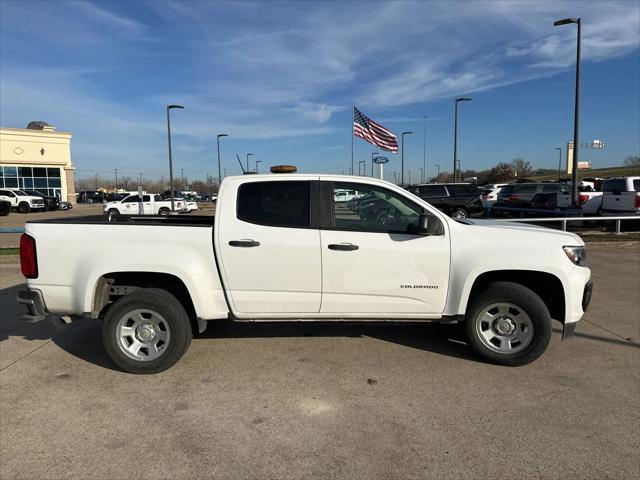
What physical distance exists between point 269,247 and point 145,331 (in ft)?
4.57

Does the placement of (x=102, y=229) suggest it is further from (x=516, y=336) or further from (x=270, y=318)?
(x=516, y=336)

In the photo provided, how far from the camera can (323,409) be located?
12.3 ft

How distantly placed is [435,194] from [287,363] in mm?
17351

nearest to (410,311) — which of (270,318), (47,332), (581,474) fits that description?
(270,318)

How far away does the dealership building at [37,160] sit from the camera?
4909cm

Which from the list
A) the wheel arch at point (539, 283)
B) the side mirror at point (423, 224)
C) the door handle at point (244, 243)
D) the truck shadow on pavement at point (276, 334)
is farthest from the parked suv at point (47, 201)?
the wheel arch at point (539, 283)

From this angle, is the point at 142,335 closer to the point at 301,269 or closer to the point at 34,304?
the point at 34,304

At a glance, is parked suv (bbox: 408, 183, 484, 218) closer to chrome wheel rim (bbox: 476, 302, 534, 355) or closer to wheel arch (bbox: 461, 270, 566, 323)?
Result: wheel arch (bbox: 461, 270, 566, 323)

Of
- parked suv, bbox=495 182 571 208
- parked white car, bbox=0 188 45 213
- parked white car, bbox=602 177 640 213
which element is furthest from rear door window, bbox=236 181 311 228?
parked white car, bbox=0 188 45 213

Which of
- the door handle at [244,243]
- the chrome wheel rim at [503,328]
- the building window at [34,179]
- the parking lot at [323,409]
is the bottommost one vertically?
the parking lot at [323,409]

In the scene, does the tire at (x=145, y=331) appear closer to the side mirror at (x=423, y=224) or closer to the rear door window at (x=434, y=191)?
the side mirror at (x=423, y=224)

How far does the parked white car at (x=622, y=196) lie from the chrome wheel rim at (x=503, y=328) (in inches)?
547

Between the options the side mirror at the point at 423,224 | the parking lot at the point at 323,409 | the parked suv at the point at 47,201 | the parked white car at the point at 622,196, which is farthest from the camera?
the parked suv at the point at 47,201

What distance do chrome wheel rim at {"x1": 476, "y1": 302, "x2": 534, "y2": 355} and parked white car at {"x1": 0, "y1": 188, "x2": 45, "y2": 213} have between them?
3837 cm
